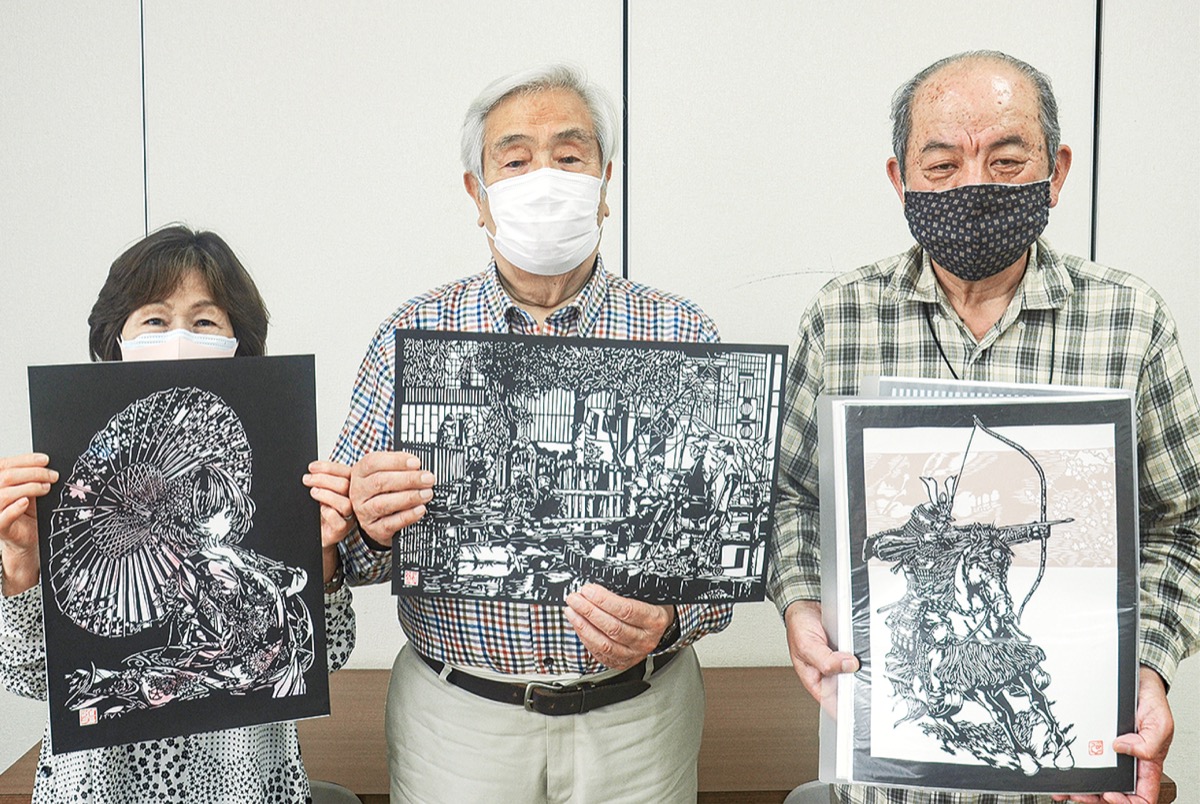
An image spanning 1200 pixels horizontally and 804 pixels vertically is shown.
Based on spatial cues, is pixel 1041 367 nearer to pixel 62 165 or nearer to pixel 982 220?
pixel 982 220

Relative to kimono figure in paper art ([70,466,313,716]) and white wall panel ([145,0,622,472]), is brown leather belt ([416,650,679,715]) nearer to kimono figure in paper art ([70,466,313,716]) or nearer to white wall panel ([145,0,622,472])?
kimono figure in paper art ([70,466,313,716])

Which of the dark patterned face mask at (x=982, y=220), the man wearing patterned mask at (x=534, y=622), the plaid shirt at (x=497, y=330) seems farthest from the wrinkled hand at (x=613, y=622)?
the dark patterned face mask at (x=982, y=220)

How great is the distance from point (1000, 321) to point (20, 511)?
1491 millimetres

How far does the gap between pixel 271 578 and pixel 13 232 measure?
185 centimetres

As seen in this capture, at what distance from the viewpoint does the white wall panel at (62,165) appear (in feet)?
8.67

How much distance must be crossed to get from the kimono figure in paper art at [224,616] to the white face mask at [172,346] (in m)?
0.25

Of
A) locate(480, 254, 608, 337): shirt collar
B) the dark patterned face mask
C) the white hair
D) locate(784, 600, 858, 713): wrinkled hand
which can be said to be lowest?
locate(784, 600, 858, 713): wrinkled hand

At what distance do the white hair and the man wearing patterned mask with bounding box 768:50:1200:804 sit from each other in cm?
51

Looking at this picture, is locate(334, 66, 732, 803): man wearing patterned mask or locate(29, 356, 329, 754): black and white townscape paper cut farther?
locate(334, 66, 732, 803): man wearing patterned mask

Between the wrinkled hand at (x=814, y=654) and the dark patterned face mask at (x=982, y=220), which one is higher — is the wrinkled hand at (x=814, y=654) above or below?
below

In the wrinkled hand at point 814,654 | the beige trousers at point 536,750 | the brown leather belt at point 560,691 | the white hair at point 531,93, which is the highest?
the white hair at point 531,93

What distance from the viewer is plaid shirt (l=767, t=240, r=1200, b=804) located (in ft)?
4.88

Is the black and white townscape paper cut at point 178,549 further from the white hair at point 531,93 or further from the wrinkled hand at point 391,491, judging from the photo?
the white hair at point 531,93

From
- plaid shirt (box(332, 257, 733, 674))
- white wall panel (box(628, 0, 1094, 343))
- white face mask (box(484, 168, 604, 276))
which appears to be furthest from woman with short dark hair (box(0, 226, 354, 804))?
white wall panel (box(628, 0, 1094, 343))
